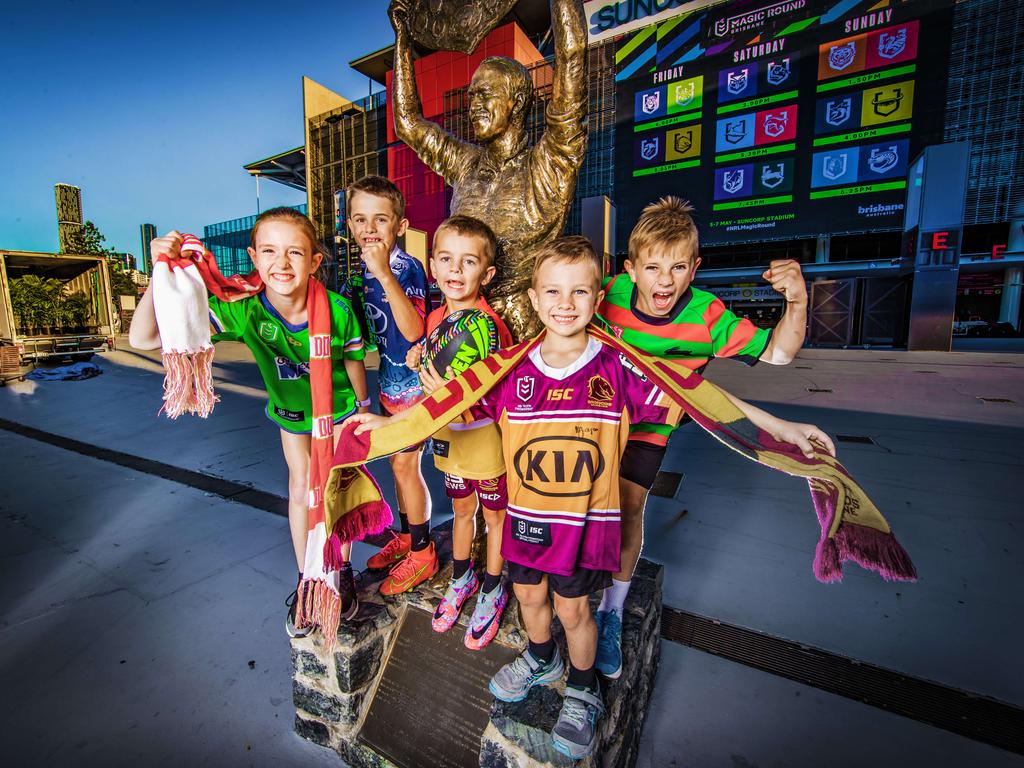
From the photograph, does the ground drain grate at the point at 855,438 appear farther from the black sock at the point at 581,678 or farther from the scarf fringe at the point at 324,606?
the scarf fringe at the point at 324,606

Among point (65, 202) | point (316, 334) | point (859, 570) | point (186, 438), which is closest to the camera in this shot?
point (316, 334)

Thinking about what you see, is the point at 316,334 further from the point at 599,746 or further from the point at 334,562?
the point at 599,746

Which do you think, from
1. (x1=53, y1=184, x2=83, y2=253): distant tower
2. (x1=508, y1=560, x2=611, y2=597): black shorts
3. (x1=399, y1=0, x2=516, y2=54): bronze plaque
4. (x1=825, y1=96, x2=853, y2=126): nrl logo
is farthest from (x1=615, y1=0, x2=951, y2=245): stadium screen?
(x1=53, y1=184, x2=83, y2=253): distant tower

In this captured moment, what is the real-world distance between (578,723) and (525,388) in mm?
868

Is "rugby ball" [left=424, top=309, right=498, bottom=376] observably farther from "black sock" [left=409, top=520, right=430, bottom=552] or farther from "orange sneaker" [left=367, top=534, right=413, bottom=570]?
"orange sneaker" [left=367, top=534, right=413, bottom=570]

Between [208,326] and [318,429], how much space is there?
0.44 meters

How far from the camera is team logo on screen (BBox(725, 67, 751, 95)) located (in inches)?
586

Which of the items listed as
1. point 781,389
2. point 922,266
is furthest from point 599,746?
point 922,266

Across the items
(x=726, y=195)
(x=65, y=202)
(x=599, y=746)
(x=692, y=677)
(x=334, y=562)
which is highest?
(x=65, y=202)

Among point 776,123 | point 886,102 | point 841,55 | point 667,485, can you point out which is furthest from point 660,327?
point 841,55

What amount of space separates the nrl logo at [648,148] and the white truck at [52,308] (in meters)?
16.0

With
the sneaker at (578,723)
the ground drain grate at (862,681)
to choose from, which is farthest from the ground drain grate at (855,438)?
the sneaker at (578,723)

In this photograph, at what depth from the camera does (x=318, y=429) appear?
1.55 metres

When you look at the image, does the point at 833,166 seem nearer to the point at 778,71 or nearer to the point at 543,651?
the point at 778,71
